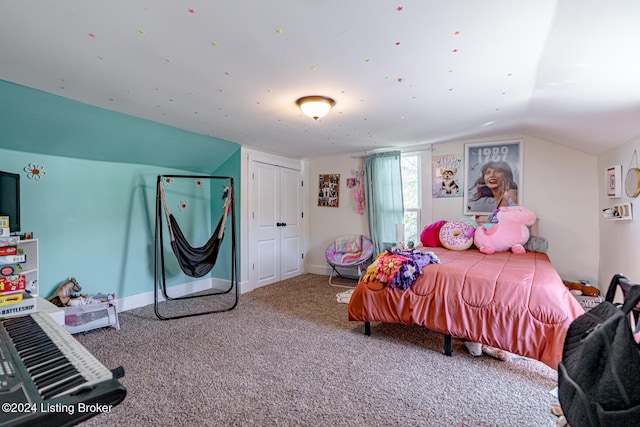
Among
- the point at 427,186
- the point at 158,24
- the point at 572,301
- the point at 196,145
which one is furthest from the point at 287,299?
the point at 158,24

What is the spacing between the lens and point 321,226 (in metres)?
5.25

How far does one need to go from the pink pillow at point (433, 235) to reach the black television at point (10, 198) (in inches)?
153

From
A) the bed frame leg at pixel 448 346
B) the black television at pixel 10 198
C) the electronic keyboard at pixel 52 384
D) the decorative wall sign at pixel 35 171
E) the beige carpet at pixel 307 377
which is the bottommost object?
the beige carpet at pixel 307 377

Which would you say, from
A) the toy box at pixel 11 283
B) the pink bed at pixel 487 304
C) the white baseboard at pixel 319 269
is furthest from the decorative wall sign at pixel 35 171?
the white baseboard at pixel 319 269

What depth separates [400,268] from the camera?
245 cm

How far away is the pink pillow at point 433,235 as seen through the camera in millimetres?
3740

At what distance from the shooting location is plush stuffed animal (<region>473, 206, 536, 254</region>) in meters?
3.30

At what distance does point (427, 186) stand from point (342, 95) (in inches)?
92.3

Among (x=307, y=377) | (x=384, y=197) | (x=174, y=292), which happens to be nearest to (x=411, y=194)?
(x=384, y=197)

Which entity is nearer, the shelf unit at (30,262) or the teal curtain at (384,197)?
the shelf unit at (30,262)

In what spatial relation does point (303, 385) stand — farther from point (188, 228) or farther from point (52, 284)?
point (188, 228)

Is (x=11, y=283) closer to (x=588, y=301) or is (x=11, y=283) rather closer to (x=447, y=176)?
(x=447, y=176)

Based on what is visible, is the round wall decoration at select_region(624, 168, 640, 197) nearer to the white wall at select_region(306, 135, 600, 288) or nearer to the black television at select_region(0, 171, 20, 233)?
the white wall at select_region(306, 135, 600, 288)

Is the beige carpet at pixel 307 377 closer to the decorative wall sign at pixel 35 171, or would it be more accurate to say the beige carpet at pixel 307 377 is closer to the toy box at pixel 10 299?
the toy box at pixel 10 299
